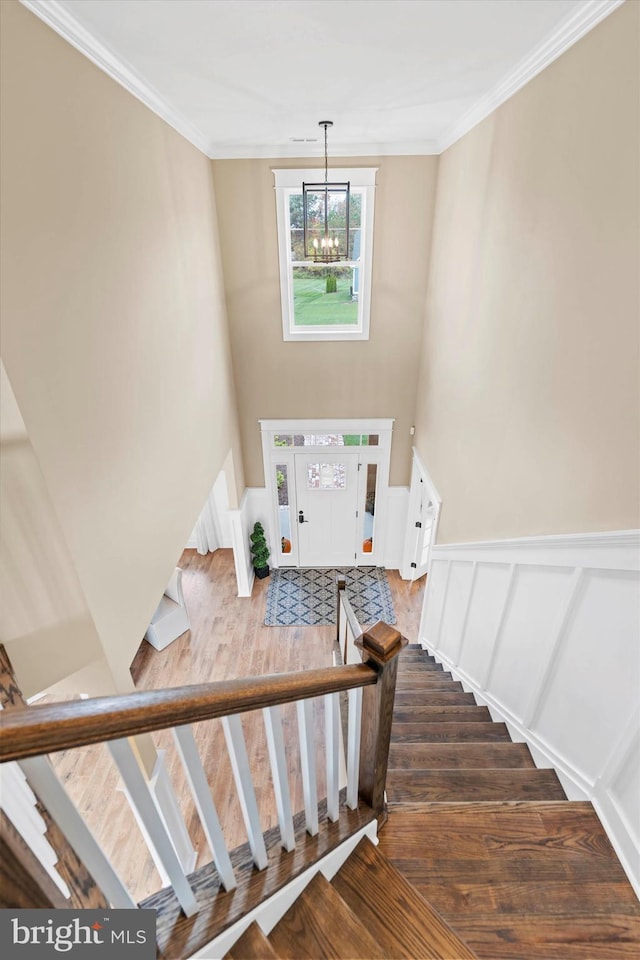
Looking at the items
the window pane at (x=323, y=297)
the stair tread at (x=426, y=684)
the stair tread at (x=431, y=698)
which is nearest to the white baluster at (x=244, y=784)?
the stair tread at (x=431, y=698)

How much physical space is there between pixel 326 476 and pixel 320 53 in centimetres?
408

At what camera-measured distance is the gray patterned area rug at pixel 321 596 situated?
5.39 m

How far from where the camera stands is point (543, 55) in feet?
7.10

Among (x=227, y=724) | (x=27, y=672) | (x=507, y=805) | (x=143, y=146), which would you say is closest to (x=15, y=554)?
(x=27, y=672)

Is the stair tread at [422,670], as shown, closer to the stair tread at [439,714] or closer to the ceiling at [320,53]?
the stair tread at [439,714]

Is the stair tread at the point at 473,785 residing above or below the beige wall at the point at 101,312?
below

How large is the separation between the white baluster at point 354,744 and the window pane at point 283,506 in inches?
174

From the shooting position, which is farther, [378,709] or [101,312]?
[101,312]

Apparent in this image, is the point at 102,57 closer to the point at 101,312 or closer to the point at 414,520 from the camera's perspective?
the point at 101,312

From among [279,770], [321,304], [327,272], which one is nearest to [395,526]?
[321,304]

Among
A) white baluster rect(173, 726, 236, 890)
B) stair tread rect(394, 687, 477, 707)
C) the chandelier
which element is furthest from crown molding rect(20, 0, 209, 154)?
stair tread rect(394, 687, 477, 707)

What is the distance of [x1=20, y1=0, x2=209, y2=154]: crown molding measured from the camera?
1756 millimetres

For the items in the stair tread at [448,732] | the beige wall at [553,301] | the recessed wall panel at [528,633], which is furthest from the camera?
the stair tread at [448,732]

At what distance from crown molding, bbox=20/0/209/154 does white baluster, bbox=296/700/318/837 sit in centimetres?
261
